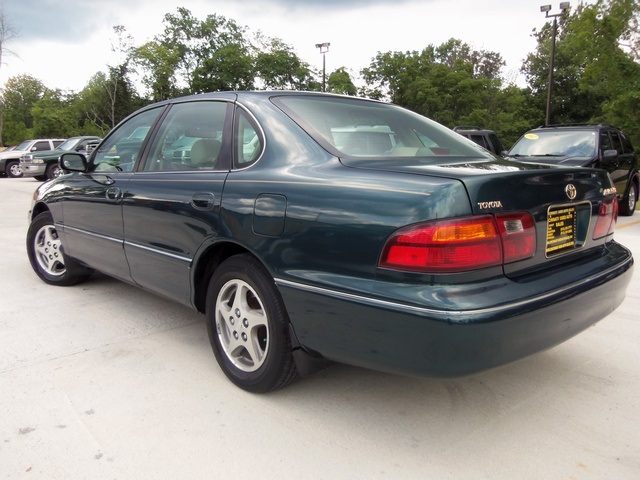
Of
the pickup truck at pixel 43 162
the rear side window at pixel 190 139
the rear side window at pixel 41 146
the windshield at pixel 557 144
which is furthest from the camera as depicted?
the rear side window at pixel 41 146

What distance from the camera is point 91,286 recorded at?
15.1 feet

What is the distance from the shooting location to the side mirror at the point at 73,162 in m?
3.94

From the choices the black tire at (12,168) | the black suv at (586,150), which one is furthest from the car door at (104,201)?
the black tire at (12,168)

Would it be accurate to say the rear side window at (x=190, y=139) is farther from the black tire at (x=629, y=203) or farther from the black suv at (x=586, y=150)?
the black tire at (x=629, y=203)

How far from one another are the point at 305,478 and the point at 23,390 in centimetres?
169

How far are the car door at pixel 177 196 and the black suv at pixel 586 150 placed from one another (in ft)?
21.0

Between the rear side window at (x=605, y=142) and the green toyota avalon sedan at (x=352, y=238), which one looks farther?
the rear side window at (x=605, y=142)

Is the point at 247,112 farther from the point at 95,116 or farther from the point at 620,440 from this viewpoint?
the point at 95,116

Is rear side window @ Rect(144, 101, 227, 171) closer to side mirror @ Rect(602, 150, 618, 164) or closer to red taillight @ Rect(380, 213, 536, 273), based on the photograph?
red taillight @ Rect(380, 213, 536, 273)

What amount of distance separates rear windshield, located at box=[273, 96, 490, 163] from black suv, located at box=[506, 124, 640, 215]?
5683 mm

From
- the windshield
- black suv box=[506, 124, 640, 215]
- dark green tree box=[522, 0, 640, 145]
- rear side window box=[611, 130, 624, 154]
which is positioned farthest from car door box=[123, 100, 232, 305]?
dark green tree box=[522, 0, 640, 145]

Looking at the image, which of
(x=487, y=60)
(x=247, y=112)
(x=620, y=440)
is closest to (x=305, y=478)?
(x=620, y=440)

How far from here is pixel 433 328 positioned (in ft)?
5.97

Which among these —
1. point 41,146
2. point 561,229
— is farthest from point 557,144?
point 41,146
